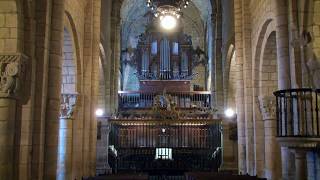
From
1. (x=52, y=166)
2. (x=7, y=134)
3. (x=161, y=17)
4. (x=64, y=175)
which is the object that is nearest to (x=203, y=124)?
(x=161, y=17)

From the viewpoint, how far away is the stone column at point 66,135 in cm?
1636

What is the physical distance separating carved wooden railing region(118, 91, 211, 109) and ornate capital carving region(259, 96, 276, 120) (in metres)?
16.2

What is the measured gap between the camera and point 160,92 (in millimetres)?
33781

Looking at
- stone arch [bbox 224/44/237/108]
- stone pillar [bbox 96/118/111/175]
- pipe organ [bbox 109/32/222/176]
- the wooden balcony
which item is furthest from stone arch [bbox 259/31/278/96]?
stone pillar [bbox 96/118/111/175]

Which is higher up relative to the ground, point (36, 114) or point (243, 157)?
point (36, 114)

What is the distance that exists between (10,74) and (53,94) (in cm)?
214

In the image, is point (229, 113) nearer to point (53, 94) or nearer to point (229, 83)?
point (229, 83)

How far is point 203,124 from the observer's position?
27.5 m

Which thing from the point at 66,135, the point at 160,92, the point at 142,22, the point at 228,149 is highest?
the point at 142,22

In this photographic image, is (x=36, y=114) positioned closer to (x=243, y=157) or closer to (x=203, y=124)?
(x=243, y=157)

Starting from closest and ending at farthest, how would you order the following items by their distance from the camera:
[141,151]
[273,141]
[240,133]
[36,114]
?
[36,114] < [273,141] < [240,133] < [141,151]

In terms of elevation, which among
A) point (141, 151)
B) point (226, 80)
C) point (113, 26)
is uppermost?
point (113, 26)

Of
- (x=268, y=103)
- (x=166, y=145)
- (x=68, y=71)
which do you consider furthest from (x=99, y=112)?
(x=268, y=103)

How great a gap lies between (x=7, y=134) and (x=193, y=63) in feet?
91.3
